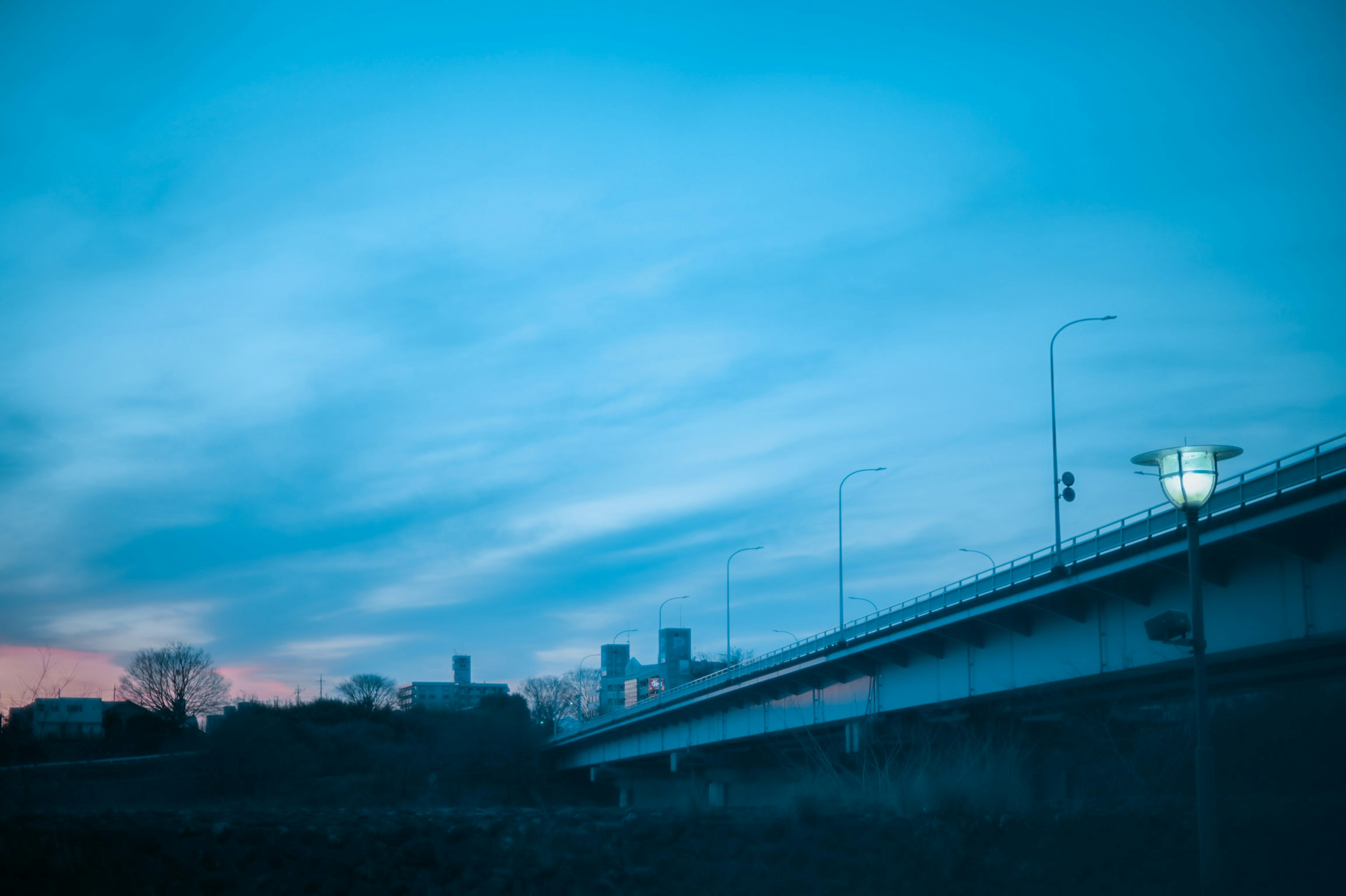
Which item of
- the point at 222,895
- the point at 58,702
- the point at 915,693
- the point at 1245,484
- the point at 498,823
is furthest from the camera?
the point at 915,693

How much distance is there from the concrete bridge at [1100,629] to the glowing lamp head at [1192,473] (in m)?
8.73

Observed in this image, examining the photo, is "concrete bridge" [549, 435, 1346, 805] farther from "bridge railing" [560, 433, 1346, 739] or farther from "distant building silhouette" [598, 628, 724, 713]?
"distant building silhouette" [598, 628, 724, 713]

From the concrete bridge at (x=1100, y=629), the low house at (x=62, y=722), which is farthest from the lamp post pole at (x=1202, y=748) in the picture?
the low house at (x=62, y=722)

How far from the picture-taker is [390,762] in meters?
86.3

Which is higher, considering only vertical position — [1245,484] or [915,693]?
[1245,484]

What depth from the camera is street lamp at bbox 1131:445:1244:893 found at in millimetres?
11938

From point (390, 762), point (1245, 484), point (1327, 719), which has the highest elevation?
point (1245, 484)

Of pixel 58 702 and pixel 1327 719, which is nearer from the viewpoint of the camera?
pixel 58 702

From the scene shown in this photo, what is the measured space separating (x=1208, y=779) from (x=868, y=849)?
4.25 m

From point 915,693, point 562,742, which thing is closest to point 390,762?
point 562,742

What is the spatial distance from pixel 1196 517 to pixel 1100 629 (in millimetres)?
17670

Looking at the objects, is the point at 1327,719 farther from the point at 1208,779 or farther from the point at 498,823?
the point at 498,823

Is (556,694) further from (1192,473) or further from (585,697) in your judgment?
(1192,473)

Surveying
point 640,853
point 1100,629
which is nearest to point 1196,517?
point 640,853
